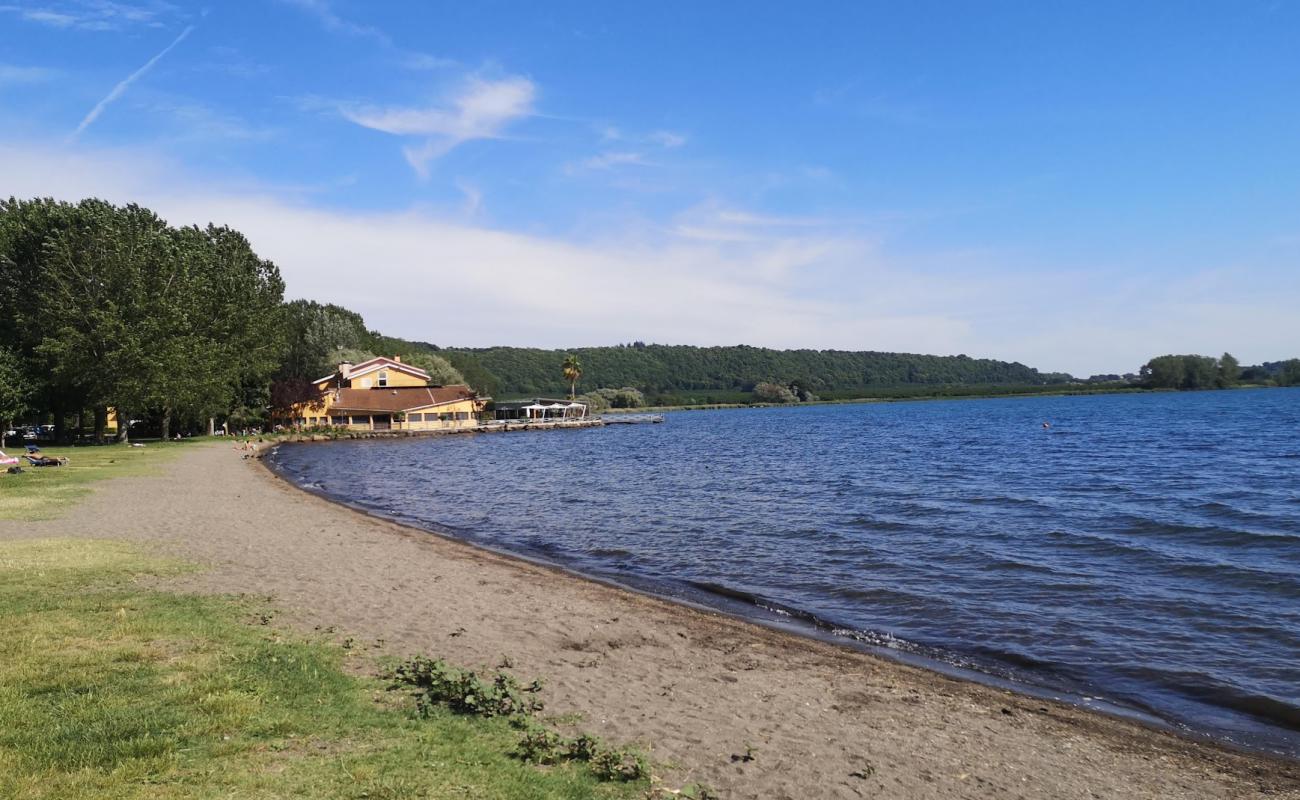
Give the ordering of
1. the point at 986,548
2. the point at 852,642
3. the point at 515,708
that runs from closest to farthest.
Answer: the point at 515,708, the point at 852,642, the point at 986,548

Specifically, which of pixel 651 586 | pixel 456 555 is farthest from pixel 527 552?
pixel 651 586

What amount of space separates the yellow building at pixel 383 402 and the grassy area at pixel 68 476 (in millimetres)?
36688

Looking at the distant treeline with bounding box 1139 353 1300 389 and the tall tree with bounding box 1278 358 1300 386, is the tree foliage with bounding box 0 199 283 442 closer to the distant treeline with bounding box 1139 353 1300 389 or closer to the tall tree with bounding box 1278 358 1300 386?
the distant treeline with bounding box 1139 353 1300 389

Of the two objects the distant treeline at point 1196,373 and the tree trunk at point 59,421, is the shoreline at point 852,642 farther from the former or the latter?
the distant treeline at point 1196,373

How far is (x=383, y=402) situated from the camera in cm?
9150

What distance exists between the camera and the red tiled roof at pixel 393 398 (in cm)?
9000

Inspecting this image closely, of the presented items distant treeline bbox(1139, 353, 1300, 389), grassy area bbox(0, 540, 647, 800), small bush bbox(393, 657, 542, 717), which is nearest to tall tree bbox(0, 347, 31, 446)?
grassy area bbox(0, 540, 647, 800)

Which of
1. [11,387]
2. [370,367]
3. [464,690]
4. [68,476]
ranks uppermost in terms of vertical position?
[370,367]

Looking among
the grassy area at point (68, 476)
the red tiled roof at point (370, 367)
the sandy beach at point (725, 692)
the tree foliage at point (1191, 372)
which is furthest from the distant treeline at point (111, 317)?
the tree foliage at point (1191, 372)

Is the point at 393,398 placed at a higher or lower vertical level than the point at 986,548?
higher

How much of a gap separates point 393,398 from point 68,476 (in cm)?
6324

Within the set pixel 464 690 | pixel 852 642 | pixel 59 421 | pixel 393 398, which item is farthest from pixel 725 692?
pixel 393 398

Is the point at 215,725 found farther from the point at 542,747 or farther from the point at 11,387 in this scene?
the point at 11,387

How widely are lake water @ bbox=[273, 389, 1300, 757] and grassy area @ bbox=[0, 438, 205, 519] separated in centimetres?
739
